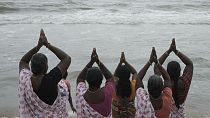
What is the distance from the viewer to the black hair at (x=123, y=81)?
4293 millimetres

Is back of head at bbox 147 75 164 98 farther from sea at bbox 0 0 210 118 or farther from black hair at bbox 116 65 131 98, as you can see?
sea at bbox 0 0 210 118

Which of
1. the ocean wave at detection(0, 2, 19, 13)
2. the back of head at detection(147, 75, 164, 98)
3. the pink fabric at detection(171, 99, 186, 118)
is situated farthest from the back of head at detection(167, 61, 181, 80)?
the ocean wave at detection(0, 2, 19, 13)

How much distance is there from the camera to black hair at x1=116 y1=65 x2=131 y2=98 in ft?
14.1

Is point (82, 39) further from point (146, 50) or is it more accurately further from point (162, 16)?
point (162, 16)

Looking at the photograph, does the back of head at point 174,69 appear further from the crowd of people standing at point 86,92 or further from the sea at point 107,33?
the sea at point 107,33

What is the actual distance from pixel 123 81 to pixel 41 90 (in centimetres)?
94

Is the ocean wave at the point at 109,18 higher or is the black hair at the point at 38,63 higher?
the black hair at the point at 38,63

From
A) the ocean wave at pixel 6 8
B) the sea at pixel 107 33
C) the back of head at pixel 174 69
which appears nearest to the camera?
the back of head at pixel 174 69

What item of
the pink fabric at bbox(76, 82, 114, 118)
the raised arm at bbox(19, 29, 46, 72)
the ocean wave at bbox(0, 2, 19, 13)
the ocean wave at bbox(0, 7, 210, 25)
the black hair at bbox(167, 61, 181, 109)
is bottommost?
the ocean wave at bbox(0, 2, 19, 13)

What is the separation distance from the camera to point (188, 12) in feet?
81.6

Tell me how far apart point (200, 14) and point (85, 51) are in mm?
12829

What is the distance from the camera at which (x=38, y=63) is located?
3.83 metres

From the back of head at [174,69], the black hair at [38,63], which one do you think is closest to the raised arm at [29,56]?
the black hair at [38,63]

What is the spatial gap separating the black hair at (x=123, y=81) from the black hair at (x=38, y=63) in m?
0.87
